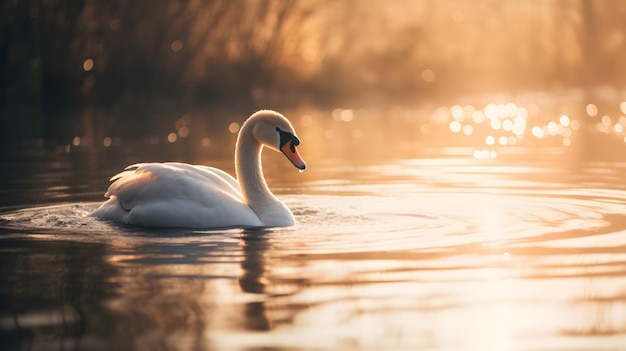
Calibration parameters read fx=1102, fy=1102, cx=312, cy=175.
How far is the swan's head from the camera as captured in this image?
27.9 feet

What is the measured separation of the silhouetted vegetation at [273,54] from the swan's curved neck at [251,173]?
976 centimetres

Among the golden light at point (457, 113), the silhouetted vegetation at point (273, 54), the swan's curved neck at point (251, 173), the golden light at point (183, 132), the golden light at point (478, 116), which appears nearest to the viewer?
the swan's curved neck at point (251, 173)

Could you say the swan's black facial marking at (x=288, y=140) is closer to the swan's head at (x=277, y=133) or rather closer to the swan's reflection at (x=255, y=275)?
the swan's head at (x=277, y=133)

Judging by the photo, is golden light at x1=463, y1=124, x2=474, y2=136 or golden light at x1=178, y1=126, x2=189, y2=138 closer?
golden light at x1=178, y1=126, x2=189, y2=138

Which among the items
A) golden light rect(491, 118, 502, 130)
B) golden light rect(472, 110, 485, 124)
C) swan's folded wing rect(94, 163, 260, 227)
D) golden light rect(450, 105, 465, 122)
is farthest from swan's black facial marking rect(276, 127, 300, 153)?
golden light rect(450, 105, 465, 122)

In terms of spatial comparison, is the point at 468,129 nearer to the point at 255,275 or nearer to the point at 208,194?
the point at 208,194

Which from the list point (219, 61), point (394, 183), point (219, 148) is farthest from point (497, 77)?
point (394, 183)

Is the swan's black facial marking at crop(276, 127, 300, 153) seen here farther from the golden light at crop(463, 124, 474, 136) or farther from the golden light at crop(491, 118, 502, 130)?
the golden light at crop(491, 118, 502, 130)

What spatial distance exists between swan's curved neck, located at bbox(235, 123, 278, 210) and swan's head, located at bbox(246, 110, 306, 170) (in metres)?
0.07

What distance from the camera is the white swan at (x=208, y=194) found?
7.96 meters

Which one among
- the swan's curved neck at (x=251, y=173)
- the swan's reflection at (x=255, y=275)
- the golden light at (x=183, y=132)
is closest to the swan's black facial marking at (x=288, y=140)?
the swan's curved neck at (x=251, y=173)

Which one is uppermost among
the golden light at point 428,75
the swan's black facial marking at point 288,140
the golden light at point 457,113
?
the golden light at point 428,75

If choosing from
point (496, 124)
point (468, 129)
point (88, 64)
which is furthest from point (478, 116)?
point (88, 64)

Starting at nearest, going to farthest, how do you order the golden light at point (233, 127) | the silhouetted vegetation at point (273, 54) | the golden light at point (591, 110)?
the golden light at point (233, 127)
the silhouetted vegetation at point (273, 54)
the golden light at point (591, 110)
